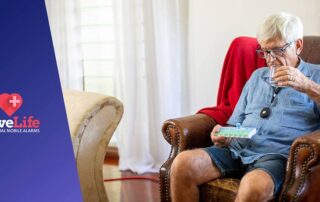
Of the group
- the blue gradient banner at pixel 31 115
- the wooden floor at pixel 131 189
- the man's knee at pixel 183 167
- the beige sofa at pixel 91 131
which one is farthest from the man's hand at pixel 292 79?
the wooden floor at pixel 131 189

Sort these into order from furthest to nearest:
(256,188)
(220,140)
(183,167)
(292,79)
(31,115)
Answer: (220,140) < (183,167) < (292,79) < (256,188) < (31,115)

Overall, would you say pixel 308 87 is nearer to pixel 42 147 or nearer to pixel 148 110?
pixel 42 147

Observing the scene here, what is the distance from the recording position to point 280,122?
5.40ft

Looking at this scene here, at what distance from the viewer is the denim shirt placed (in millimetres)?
1625

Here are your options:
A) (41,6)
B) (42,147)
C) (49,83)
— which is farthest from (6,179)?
(41,6)

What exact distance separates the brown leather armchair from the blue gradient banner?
81 cm

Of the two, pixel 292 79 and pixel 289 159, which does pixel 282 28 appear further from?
pixel 289 159

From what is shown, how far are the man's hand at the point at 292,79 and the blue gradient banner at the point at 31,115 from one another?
936 millimetres

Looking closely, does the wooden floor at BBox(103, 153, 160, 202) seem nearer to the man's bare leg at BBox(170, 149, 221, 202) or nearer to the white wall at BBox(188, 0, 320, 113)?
the white wall at BBox(188, 0, 320, 113)

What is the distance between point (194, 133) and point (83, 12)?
1878mm

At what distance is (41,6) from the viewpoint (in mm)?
854

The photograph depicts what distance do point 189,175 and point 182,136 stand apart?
25 cm

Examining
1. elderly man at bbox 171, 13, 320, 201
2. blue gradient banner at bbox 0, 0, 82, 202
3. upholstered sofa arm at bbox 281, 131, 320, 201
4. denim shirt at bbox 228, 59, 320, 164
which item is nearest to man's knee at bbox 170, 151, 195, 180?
elderly man at bbox 171, 13, 320, 201

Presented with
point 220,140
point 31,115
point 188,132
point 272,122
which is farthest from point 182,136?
point 31,115
